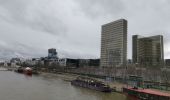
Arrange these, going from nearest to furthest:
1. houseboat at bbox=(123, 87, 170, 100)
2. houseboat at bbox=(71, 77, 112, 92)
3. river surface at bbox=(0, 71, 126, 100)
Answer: houseboat at bbox=(123, 87, 170, 100) → river surface at bbox=(0, 71, 126, 100) → houseboat at bbox=(71, 77, 112, 92)

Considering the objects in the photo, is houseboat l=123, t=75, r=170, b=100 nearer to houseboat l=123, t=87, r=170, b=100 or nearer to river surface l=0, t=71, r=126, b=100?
houseboat l=123, t=87, r=170, b=100

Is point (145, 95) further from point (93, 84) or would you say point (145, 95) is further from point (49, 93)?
point (93, 84)

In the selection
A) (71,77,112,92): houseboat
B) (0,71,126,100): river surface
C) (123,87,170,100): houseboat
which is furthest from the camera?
(71,77,112,92): houseboat

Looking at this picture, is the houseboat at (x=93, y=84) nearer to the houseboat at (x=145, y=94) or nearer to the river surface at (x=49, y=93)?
the river surface at (x=49, y=93)

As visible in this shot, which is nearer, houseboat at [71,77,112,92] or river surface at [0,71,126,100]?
river surface at [0,71,126,100]

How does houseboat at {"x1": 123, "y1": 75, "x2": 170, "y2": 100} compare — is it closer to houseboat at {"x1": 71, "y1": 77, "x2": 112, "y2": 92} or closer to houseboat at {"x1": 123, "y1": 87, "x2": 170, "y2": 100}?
houseboat at {"x1": 123, "y1": 87, "x2": 170, "y2": 100}

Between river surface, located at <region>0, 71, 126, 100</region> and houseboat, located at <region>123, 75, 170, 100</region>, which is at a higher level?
houseboat, located at <region>123, 75, 170, 100</region>

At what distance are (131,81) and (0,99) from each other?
44007 millimetres

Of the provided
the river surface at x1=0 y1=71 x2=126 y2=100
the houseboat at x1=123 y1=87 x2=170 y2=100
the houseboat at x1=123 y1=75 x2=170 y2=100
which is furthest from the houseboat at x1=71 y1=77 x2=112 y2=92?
the houseboat at x1=123 y1=87 x2=170 y2=100

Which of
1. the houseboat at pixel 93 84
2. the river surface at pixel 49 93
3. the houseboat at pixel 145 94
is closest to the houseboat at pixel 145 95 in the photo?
the houseboat at pixel 145 94

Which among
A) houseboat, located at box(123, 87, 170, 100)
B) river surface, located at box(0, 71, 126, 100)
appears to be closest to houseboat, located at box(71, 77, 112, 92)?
river surface, located at box(0, 71, 126, 100)

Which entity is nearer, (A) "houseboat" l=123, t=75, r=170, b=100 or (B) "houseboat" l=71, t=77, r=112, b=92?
(A) "houseboat" l=123, t=75, r=170, b=100

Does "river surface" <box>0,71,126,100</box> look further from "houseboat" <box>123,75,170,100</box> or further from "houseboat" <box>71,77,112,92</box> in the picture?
"houseboat" <box>71,77,112,92</box>

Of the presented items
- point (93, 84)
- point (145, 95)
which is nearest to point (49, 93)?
point (93, 84)
